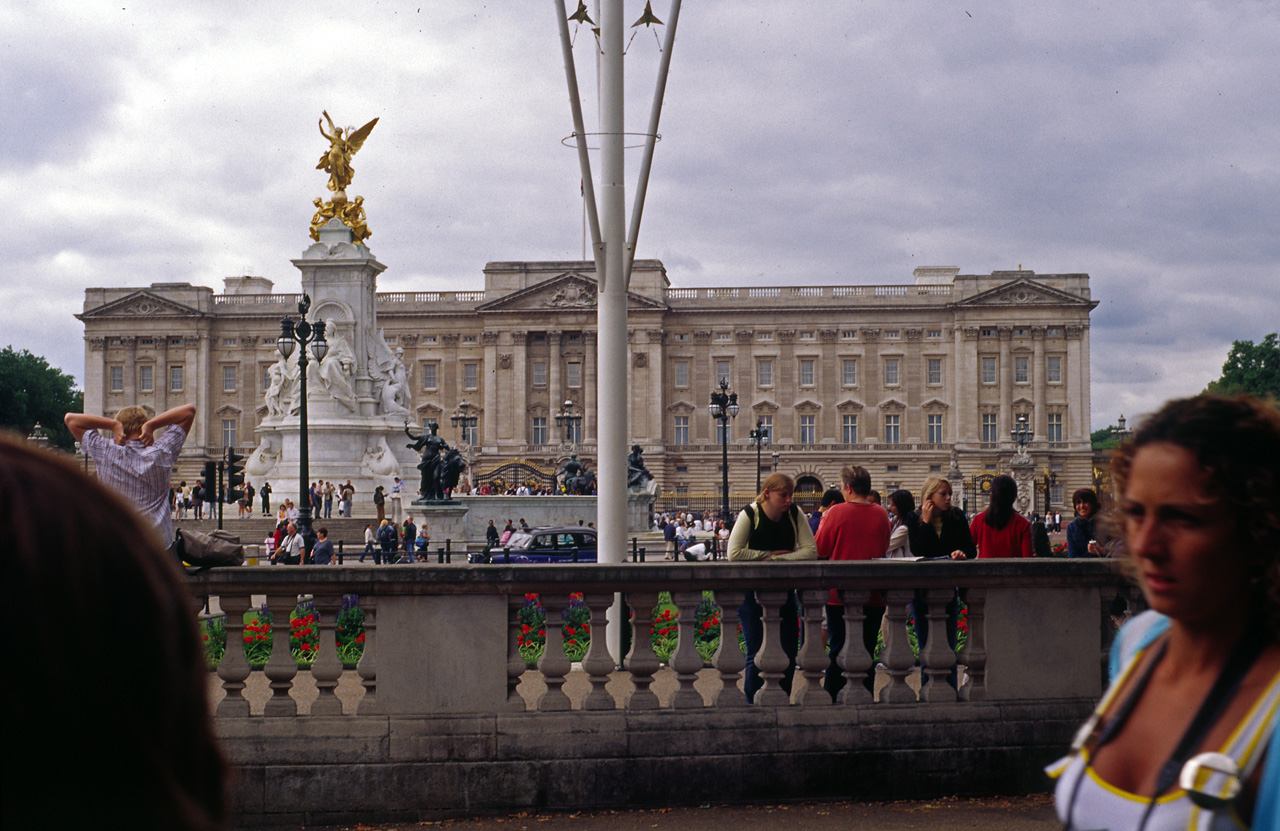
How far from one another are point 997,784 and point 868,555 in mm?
2256

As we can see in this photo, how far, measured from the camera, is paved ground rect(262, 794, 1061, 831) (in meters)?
6.37

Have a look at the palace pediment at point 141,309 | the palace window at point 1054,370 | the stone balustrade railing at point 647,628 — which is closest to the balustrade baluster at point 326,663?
the stone balustrade railing at point 647,628

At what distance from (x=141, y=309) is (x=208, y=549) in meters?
103

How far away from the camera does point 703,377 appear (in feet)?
331

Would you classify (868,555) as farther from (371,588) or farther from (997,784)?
(371,588)

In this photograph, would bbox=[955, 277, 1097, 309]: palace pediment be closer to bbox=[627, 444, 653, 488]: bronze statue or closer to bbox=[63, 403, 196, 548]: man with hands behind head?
bbox=[627, 444, 653, 488]: bronze statue

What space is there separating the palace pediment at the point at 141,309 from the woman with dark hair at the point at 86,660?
10574 centimetres

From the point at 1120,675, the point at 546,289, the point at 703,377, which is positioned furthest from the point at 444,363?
the point at 1120,675

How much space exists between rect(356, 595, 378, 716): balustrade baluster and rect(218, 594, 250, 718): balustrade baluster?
0.62 m

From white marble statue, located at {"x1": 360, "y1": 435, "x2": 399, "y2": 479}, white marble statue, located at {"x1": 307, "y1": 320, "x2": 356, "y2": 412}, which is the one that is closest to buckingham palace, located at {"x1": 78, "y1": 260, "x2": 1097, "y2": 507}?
white marble statue, located at {"x1": 360, "y1": 435, "x2": 399, "y2": 479}

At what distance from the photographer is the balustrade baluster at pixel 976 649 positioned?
6930 millimetres

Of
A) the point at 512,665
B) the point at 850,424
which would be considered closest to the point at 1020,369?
the point at 850,424

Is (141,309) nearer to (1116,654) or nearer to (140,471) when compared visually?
(140,471)

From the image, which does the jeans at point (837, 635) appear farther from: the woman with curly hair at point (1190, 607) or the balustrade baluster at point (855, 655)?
the woman with curly hair at point (1190, 607)
